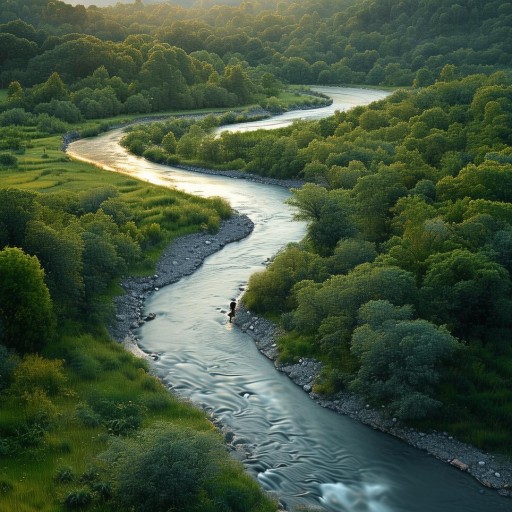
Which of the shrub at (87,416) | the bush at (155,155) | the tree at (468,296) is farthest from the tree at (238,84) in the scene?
the shrub at (87,416)

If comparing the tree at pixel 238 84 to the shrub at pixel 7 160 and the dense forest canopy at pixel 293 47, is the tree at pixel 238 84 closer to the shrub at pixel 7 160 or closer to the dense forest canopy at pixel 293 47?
the dense forest canopy at pixel 293 47

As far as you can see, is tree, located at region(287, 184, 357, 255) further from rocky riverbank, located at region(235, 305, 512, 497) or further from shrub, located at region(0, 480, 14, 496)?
shrub, located at region(0, 480, 14, 496)

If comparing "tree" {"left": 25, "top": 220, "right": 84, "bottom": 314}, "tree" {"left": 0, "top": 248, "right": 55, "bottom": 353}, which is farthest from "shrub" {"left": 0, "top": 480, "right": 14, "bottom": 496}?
"tree" {"left": 25, "top": 220, "right": 84, "bottom": 314}

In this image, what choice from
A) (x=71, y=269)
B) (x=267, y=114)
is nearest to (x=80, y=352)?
(x=71, y=269)

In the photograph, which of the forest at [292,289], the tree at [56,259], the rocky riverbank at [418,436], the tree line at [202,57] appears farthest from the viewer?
the tree line at [202,57]

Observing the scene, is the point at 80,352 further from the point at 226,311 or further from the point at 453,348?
the point at 453,348

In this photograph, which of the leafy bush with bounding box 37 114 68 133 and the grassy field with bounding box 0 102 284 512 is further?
the leafy bush with bounding box 37 114 68 133

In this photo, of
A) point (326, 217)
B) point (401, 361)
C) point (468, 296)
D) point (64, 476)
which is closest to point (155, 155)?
point (326, 217)
